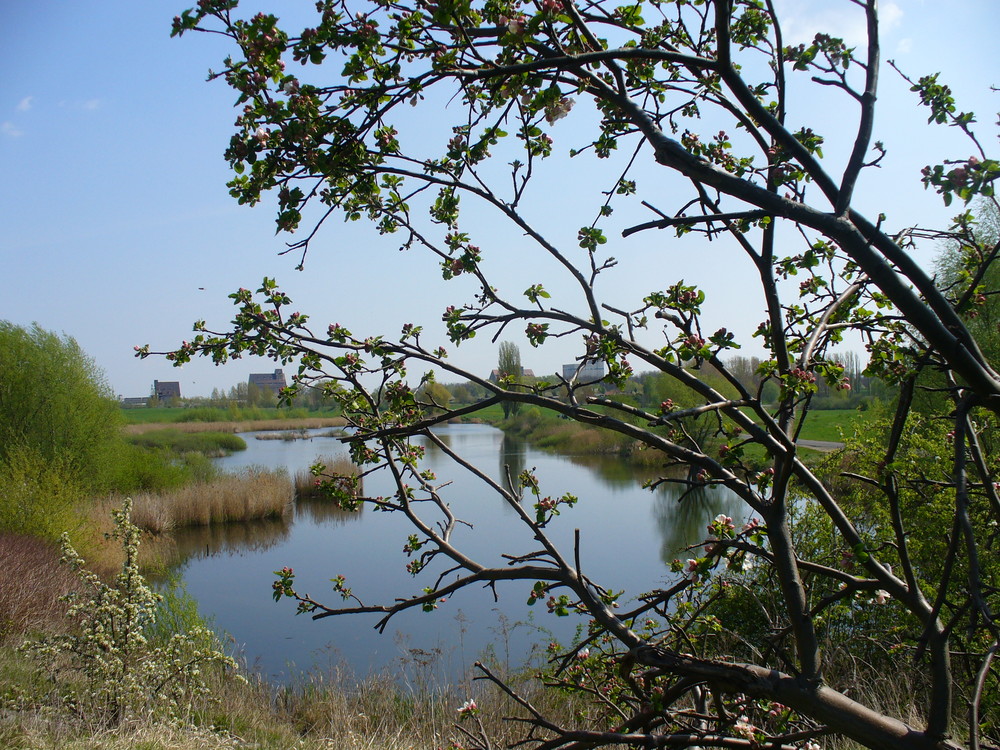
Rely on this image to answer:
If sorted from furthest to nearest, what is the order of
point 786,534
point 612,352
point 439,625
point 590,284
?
point 439,625, point 590,284, point 612,352, point 786,534

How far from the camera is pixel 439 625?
8273 millimetres

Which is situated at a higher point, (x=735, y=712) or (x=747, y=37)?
(x=747, y=37)

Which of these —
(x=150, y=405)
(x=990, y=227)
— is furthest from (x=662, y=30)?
(x=150, y=405)

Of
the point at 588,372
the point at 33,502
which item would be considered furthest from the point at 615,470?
the point at 588,372

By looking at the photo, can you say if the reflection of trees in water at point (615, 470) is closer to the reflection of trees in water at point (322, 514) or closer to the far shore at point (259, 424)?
the reflection of trees in water at point (322, 514)

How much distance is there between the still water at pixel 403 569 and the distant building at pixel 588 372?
6.39 feet

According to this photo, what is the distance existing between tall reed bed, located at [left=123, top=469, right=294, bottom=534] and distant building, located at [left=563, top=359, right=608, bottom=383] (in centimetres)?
1412

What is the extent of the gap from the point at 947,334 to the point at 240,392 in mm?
48131

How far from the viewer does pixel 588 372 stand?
2055mm

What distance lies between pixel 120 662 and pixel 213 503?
10.8m

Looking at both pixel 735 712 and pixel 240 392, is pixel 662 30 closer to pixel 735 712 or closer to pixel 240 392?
pixel 735 712

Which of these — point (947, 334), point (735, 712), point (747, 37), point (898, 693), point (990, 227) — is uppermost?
point (990, 227)

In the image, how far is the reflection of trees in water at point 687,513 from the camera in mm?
10354

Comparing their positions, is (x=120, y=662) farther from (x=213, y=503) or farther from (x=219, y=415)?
(x=219, y=415)
